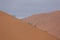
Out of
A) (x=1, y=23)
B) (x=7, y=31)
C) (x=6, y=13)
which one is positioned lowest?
(x=7, y=31)

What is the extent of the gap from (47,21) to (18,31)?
1.03 feet

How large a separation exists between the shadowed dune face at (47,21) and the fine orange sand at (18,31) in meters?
0.04

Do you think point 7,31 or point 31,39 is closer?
point 31,39

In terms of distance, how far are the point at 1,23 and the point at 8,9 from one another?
9.1 inches

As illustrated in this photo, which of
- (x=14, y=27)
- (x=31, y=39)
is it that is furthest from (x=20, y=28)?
(x=31, y=39)

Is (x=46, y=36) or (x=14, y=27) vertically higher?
(x=14, y=27)

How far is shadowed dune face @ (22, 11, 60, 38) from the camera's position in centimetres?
114

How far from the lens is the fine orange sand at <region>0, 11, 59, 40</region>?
1170 millimetres

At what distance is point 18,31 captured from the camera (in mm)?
1269

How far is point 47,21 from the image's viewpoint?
1.22 meters

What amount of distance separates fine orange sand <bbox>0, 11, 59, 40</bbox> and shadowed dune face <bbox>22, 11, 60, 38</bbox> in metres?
0.04

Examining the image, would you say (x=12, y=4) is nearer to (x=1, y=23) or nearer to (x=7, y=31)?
(x=1, y=23)

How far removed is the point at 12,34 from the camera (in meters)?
1.27

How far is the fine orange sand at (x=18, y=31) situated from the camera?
117cm
